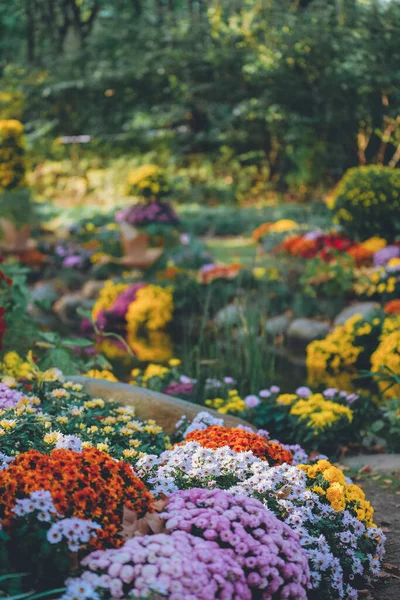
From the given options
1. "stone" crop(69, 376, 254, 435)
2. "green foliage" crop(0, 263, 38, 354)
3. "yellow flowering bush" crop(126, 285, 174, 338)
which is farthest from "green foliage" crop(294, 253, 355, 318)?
"stone" crop(69, 376, 254, 435)

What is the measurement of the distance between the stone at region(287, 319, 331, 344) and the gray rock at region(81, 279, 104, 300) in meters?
3.17

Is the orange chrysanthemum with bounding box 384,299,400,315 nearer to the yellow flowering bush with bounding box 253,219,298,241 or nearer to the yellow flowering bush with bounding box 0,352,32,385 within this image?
the yellow flowering bush with bounding box 253,219,298,241

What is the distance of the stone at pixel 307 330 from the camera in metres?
7.89

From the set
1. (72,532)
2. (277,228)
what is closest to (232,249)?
(277,228)

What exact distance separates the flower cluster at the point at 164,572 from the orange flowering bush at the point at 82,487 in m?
0.10

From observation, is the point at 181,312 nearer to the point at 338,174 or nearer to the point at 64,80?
the point at 338,174

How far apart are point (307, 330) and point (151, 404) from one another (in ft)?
14.3

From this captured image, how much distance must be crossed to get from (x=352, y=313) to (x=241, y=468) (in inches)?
205

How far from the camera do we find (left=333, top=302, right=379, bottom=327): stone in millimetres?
7637

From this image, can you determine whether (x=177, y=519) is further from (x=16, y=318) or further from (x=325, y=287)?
(x=325, y=287)

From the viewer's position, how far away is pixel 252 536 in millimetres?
2277

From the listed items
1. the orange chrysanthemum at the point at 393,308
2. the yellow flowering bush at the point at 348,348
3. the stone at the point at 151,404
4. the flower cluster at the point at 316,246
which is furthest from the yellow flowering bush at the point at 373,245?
the stone at the point at 151,404

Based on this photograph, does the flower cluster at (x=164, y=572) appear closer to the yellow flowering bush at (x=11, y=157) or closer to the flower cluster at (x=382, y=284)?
the flower cluster at (x=382, y=284)

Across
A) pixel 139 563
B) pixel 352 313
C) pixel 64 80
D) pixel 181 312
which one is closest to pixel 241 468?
pixel 139 563
